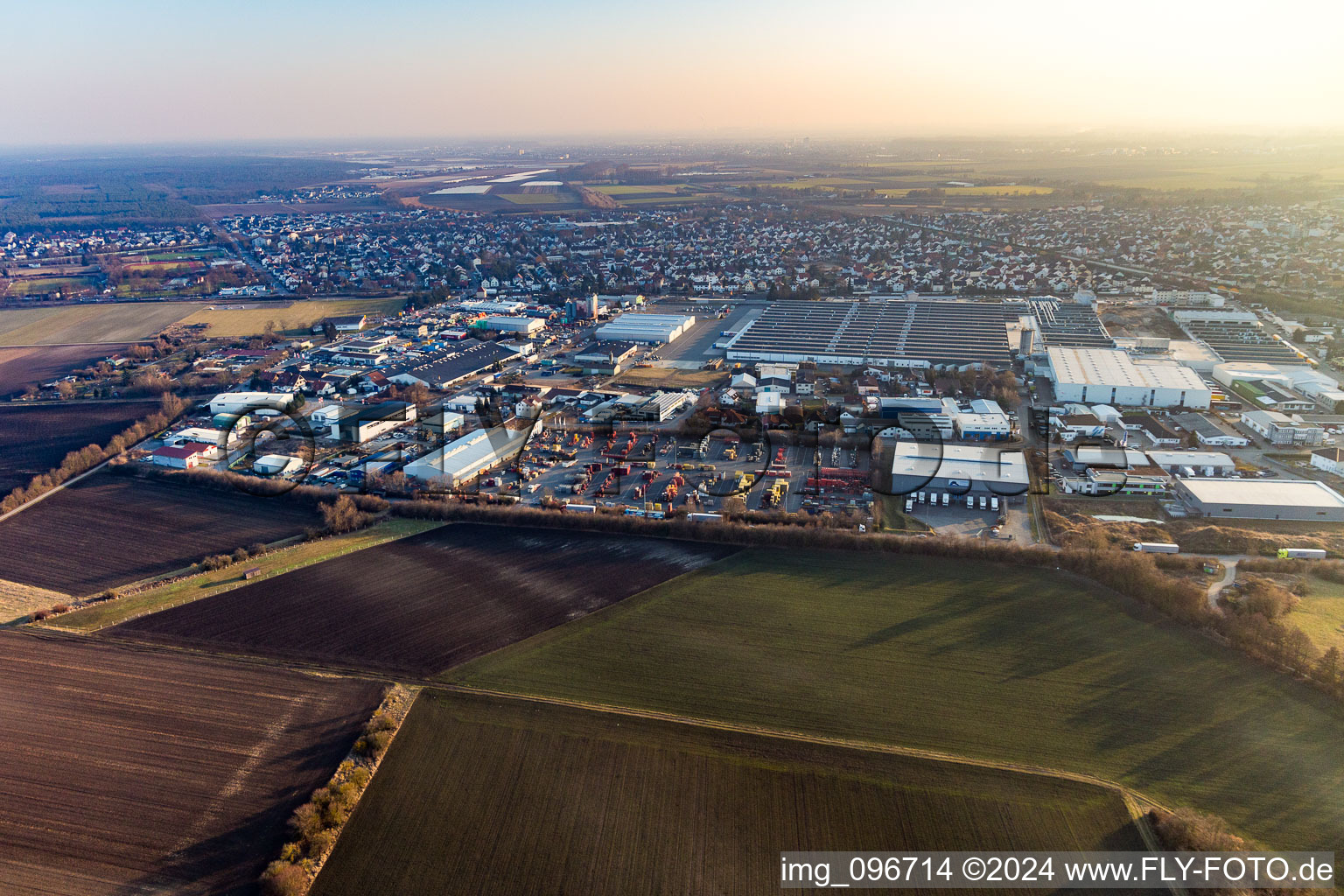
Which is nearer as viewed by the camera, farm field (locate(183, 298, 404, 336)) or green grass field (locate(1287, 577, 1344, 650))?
green grass field (locate(1287, 577, 1344, 650))

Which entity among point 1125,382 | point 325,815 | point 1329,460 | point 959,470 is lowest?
point 325,815

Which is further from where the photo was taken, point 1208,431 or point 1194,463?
point 1208,431

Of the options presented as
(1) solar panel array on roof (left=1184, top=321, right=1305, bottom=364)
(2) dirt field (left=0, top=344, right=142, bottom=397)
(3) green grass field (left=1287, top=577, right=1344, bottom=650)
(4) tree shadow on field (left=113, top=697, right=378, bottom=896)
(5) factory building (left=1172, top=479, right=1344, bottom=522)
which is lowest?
(4) tree shadow on field (left=113, top=697, right=378, bottom=896)

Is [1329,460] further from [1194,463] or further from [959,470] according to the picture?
[959,470]

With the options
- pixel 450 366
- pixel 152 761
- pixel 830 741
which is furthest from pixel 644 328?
pixel 152 761

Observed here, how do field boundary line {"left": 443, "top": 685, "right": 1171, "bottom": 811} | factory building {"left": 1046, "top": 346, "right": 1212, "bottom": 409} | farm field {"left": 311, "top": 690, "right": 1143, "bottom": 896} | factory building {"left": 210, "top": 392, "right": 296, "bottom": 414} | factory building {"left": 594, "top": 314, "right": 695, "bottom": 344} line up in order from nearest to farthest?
farm field {"left": 311, "top": 690, "right": 1143, "bottom": 896} < field boundary line {"left": 443, "top": 685, "right": 1171, "bottom": 811} < factory building {"left": 1046, "top": 346, "right": 1212, "bottom": 409} < factory building {"left": 210, "top": 392, "right": 296, "bottom": 414} < factory building {"left": 594, "top": 314, "right": 695, "bottom": 344}

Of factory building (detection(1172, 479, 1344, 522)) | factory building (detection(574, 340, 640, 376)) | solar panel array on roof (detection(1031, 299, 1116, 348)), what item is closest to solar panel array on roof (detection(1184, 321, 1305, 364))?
solar panel array on roof (detection(1031, 299, 1116, 348))

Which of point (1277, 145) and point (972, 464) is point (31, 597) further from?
point (1277, 145)

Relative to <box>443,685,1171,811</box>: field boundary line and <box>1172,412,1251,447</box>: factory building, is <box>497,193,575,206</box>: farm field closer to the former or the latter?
<box>1172,412,1251,447</box>: factory building
